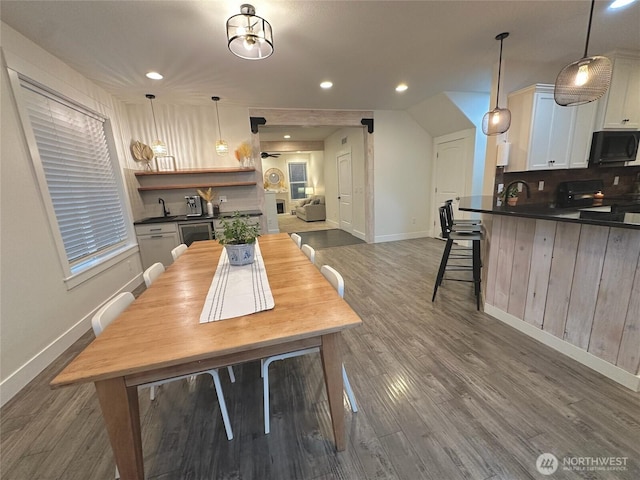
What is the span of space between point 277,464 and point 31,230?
249 centimetres

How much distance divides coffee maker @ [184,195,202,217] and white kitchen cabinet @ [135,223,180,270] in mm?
475

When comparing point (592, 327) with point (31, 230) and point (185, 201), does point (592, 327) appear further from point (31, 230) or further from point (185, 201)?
point (185, 201)

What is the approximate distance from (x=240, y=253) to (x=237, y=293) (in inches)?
18.3

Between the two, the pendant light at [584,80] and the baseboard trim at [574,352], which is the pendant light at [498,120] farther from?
the baseboard trim at [574,352]

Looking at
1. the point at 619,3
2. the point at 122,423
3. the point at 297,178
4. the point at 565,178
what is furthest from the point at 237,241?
the point at 297,178

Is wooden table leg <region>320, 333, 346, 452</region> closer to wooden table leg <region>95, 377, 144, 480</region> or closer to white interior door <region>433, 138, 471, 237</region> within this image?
wooden table leg <region>95, 377, 144, 480</region>

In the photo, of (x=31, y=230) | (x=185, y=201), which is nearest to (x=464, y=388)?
(x=31, y=230)

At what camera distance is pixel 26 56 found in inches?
81.7

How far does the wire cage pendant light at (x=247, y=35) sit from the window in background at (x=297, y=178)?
910 cm

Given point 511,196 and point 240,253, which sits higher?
point 511,196

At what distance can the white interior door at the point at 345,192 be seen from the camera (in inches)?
244

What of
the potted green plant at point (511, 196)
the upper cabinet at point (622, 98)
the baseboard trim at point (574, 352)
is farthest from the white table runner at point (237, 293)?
the upper cabinet at point (622, 98)

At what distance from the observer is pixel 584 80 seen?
1668 millimetres

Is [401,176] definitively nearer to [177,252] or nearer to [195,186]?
[195,186]
